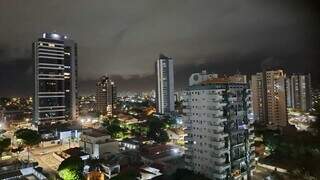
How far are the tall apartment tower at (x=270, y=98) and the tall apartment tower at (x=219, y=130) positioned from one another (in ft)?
18.4

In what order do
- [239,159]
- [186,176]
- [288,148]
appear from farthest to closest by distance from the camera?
1. [288,148]
2. [239,159]
3. [186,176]

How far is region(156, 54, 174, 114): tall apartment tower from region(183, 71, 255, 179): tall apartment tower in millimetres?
10388

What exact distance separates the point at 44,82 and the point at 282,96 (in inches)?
393

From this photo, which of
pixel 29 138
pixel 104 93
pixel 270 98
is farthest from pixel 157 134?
pixel 104 93

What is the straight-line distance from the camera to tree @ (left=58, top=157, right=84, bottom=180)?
503cm

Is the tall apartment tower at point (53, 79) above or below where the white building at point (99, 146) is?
above

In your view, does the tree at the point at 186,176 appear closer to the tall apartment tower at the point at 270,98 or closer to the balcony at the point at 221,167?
the balcony at the point at 221,167

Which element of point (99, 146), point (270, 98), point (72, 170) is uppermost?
point (270, 98)

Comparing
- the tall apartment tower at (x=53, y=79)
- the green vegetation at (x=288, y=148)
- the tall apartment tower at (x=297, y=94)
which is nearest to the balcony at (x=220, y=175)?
the green vegetation at (x=288, y=148)

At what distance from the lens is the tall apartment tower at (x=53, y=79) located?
39.2 ft

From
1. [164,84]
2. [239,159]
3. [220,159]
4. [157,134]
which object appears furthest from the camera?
[164,84]

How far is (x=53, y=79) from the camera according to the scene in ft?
40.6

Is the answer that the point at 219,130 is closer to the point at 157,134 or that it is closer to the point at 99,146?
the point at 99,146

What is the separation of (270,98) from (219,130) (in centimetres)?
680
